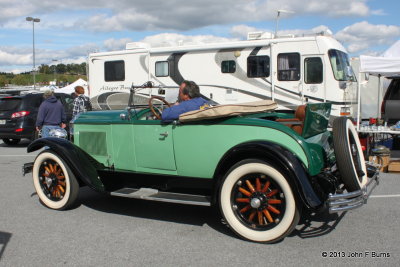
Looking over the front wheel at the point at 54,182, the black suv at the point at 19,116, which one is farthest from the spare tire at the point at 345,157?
the black suv at the point at 19,116

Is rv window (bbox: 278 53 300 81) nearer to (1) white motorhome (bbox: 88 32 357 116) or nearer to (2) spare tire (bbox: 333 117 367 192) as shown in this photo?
(1) white motorhome (bbox: 88 32 357 116)

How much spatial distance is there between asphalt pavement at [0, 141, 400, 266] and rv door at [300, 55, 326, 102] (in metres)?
5.55

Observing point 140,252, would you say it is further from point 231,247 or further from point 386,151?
point 386,151

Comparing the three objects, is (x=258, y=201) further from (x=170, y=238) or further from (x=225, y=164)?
(x=170, y=238)

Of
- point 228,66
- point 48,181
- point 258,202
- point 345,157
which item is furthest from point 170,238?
point 228,66

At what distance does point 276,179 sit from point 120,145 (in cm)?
195

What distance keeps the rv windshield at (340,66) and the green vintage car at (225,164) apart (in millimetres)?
6067

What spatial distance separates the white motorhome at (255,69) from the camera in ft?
34.6

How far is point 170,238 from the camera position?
3.99 meters

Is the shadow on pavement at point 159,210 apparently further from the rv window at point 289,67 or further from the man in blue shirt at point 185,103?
the rv window at point 289,67

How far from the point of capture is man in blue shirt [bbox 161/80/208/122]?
429 cm

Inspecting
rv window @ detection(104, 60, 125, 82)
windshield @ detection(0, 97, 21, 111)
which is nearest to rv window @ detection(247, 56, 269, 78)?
rv window @ detection(104, 60, 125, 82)

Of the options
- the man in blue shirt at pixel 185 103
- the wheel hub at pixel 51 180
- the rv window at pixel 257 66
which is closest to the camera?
the man in blue shirt at pixel 185 103

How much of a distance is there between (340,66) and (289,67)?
1327 millimetres
